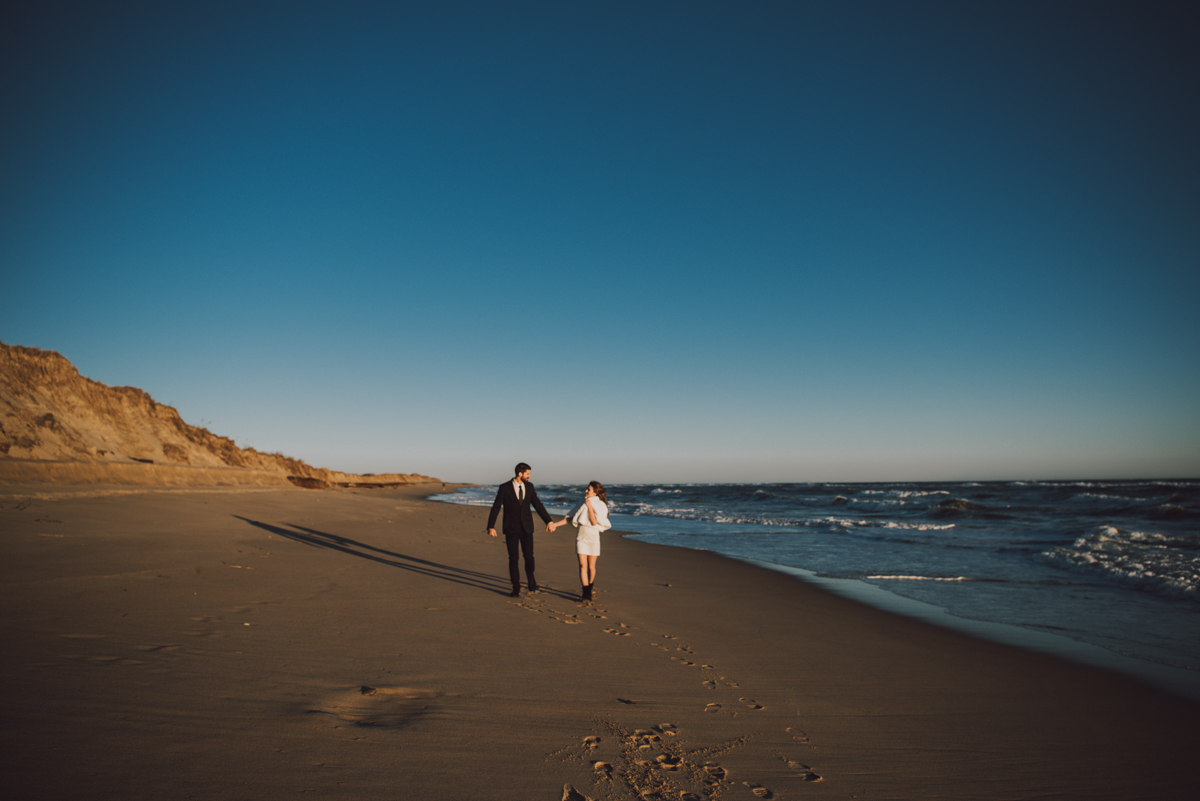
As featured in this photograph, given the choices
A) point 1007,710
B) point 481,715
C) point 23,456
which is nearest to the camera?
point 481,715

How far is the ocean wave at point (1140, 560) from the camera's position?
9.88 m

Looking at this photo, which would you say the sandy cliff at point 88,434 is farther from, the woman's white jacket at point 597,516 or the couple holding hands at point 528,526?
the woman's white jacket at point 597,516

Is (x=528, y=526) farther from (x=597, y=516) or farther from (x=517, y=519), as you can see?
(x=597, y=516)

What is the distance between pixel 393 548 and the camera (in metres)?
12.3

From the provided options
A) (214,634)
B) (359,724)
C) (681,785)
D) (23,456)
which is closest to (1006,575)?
(681,785)

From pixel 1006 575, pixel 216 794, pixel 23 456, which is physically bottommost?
pixel 1006 575

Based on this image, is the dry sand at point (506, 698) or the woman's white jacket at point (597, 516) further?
the woman's white jacket at point (597, 516)

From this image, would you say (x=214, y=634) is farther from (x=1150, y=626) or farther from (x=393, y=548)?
(x=1150, y=626)

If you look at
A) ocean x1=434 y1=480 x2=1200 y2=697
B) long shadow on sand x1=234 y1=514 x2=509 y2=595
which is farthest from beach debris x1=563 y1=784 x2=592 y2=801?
ocean x1=434 y1=480 x2=1200 y2=697

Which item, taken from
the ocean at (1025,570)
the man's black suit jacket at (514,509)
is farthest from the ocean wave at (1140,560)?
the man's black suit jacket at (514,509)

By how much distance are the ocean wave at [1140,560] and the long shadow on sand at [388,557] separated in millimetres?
11293

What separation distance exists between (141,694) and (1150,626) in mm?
11004

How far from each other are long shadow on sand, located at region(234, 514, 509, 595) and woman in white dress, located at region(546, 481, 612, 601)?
3.98 ft

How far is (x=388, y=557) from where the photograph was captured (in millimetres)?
11039
